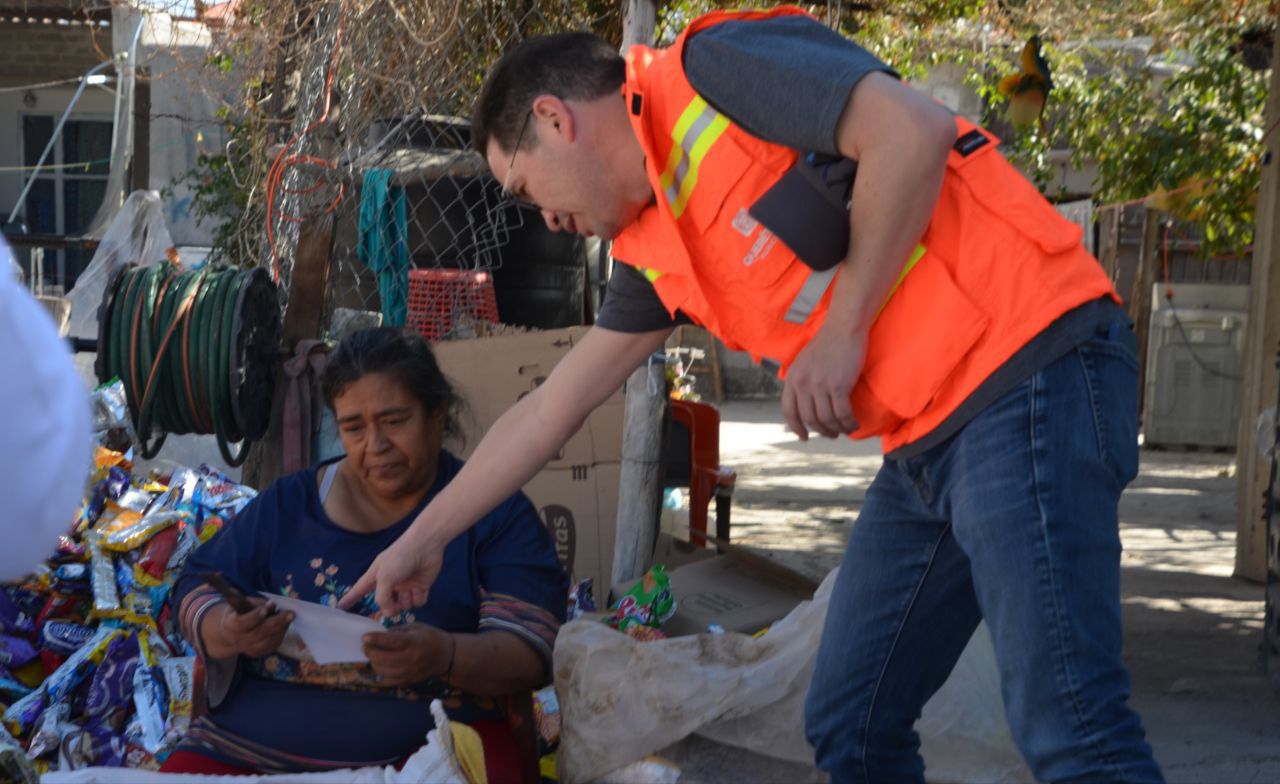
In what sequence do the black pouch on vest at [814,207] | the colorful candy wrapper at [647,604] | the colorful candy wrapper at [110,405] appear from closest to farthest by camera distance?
the black pouch on vest at [814,207]
the colorful candy wrapper at [647,604]
the colorful candy wrapper at [110,405]

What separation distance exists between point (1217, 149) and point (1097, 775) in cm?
730

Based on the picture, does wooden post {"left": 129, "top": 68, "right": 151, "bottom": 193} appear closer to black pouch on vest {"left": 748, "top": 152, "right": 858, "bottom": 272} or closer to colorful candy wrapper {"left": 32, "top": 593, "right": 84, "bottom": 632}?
colorful candy wrapper {"left": 32, "top": 593, "right": 84, "bottom": 632}

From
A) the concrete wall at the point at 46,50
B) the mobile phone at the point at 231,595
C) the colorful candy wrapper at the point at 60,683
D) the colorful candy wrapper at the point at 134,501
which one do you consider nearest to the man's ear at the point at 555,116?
the mobile phone at the point at 231,595

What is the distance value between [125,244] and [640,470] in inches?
283

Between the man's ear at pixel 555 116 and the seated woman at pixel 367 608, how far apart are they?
0.96 meters

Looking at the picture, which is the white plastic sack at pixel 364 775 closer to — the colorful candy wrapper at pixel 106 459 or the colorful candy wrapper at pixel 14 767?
the colorful candy wrapper at pixel 14 767

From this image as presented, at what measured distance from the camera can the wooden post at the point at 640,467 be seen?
3582mm

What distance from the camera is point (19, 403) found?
0.89 metres

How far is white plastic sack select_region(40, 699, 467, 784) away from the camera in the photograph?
2334 mm

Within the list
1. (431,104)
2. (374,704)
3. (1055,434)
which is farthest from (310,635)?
(431,104)

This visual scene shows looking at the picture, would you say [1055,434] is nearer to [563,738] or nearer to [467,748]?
[467,748]

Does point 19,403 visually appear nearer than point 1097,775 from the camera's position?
Yes

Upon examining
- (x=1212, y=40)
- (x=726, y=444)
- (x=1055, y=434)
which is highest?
(x=1212, y=40)

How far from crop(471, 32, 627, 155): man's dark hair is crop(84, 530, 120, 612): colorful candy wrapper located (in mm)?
2196
